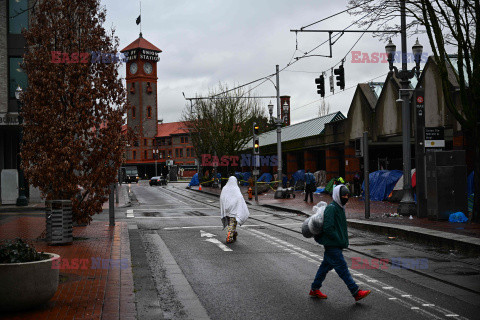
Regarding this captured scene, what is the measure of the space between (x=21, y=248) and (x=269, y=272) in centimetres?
428

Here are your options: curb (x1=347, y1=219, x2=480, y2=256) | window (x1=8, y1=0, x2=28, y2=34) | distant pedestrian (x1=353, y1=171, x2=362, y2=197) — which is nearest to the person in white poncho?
curb (x1=347, y1=219, x2=480, y2=256)

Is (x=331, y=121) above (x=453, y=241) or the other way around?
above

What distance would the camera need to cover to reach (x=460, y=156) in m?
16.2

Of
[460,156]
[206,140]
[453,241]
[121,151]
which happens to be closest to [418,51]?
[460,156]

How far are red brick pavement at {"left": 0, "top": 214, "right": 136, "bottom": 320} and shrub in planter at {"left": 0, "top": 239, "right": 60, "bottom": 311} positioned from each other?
0.15 meters

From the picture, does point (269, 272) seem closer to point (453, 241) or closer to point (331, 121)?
point (453, 241)

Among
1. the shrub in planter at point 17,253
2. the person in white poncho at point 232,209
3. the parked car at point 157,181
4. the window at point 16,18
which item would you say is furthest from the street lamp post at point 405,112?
the parked car at point 157,181

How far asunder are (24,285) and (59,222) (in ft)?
20.0

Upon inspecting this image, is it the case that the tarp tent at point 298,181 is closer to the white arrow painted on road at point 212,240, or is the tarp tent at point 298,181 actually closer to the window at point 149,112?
the white arrow painted on road at point 212,240

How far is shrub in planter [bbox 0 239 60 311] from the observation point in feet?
19.9

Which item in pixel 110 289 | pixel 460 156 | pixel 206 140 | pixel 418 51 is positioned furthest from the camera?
pixel 206 140

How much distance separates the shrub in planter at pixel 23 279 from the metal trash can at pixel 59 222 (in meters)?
5.61

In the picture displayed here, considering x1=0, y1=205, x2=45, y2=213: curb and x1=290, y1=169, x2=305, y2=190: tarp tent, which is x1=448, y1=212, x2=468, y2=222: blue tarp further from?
x1=290, y1=169, x2=305, y2=190: tarp tent

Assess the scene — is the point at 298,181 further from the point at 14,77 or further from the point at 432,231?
the point at 432,231
